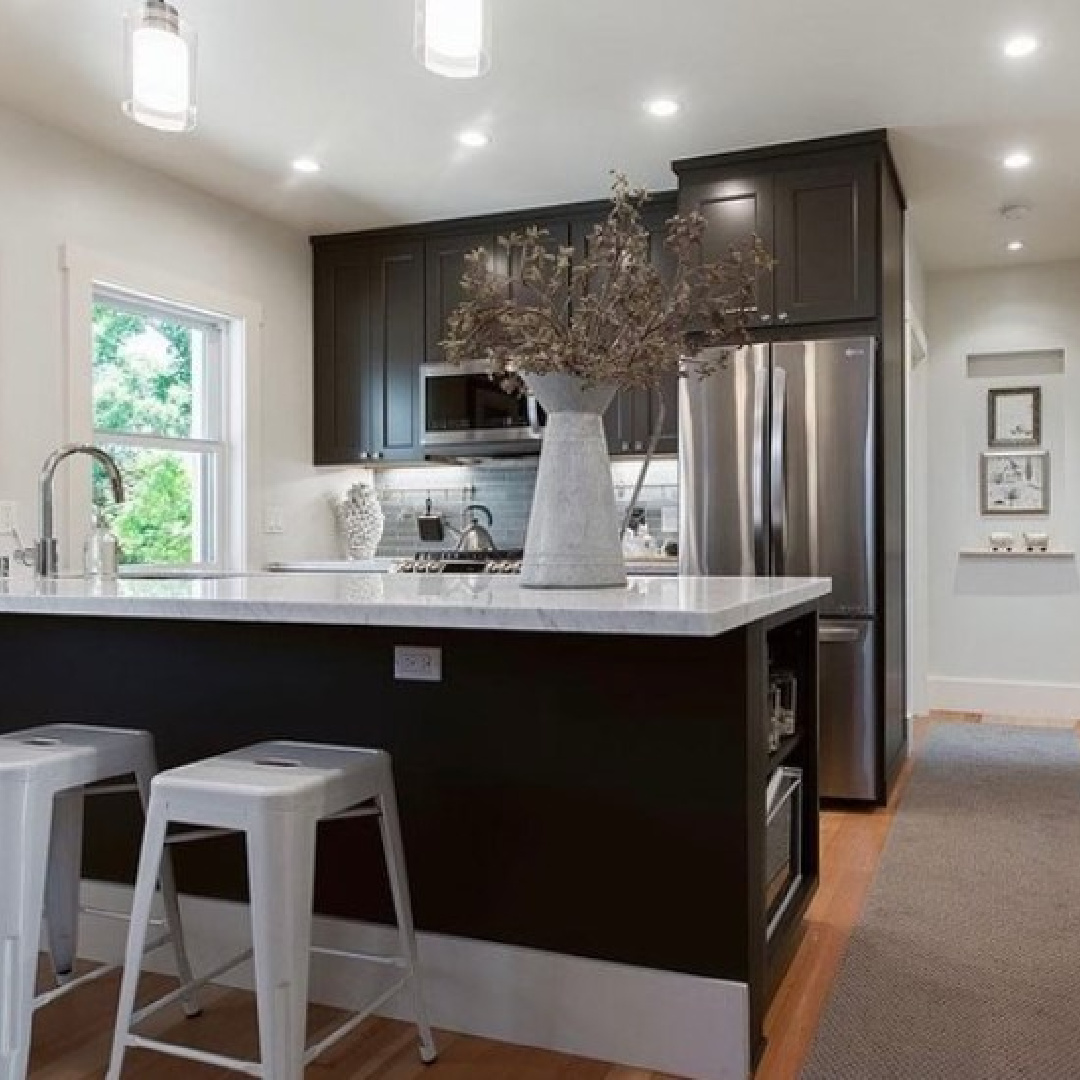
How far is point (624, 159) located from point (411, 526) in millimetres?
2301

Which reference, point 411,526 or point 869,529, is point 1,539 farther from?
point 869,529

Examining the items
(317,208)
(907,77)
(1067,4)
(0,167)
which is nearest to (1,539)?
(0,167)

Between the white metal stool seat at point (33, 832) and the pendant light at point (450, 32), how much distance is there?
4.94 feet

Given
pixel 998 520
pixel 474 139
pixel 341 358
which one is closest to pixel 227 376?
pixel 341 358

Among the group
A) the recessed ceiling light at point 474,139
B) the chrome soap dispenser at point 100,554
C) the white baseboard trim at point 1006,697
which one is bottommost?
the white baseboard trim at point 1006,697

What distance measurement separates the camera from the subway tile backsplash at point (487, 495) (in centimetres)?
524

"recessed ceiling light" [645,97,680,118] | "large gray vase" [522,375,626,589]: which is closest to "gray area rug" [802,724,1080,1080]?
"large gray vase" [522,375,626,589]

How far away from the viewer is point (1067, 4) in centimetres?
308

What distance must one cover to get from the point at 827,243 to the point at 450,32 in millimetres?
2500

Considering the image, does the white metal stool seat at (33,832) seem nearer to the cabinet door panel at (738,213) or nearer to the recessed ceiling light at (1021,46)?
the cabinet door panel at (738,213)

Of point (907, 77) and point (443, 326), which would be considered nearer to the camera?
point (907, 77)

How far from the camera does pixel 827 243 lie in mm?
4172

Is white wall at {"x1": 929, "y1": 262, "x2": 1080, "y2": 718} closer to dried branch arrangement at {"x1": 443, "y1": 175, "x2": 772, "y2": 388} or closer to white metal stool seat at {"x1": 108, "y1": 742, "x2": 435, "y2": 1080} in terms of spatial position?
dried branch arrangement at {"x1": 443, "y1": 175, "x2": 772, "y2": 388}

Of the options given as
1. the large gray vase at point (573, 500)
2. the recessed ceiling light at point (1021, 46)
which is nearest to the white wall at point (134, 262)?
the large gray vase at point (573, 500)
